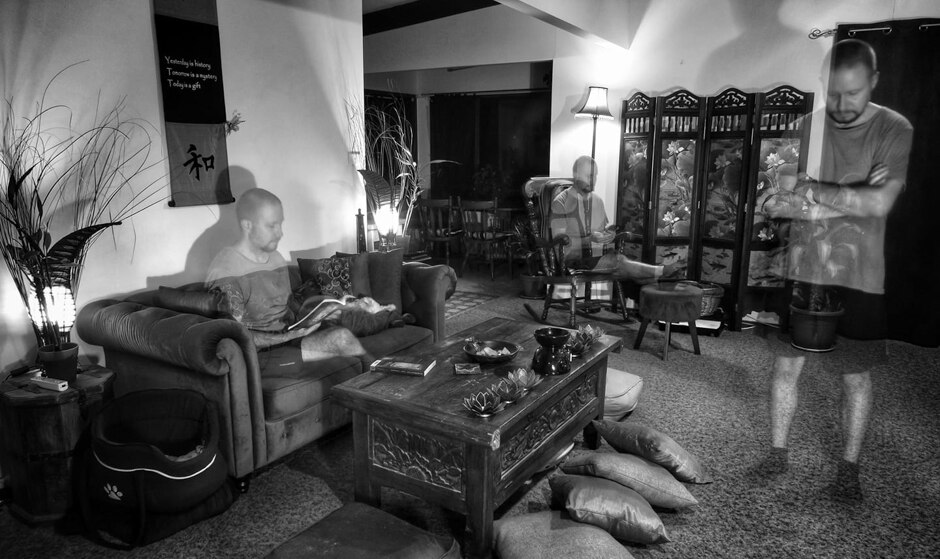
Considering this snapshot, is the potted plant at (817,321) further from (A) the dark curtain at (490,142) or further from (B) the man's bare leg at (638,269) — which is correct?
(A) the dark curtain at (490,142)

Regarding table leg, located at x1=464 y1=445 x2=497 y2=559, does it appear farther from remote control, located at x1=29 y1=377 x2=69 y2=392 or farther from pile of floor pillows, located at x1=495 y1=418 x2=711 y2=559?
remote control, located at x1=29 y1=377 x2=69 y2=392

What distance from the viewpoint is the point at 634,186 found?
18.3 feet

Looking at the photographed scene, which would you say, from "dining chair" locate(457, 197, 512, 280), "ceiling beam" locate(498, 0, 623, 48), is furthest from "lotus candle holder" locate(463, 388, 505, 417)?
"dining chair" locate(457, 197, 512, 280)

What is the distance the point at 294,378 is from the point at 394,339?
73 cm

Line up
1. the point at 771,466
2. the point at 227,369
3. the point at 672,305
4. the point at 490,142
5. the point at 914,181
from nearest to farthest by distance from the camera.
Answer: the point at 227,369
the point at 771,466
the point at 672,305
the point at 914,181
the point at 490,142

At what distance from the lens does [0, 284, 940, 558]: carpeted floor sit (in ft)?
7.52

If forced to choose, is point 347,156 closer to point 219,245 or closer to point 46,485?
point 219,245

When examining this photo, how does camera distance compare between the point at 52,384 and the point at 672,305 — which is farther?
the point at 672,305

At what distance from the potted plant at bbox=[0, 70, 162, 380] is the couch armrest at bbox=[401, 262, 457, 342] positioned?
1443mm

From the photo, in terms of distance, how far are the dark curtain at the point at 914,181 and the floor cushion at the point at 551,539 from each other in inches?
155

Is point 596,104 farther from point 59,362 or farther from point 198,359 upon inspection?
point 59,362

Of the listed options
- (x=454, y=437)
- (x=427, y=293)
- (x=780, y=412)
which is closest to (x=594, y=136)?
(x=427, y=293)

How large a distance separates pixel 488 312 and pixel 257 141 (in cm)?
275

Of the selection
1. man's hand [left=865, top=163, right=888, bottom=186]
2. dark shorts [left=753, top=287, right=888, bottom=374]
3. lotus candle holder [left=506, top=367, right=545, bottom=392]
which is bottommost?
dark shorts [left=753, top=287, right=888, bottom=374]
